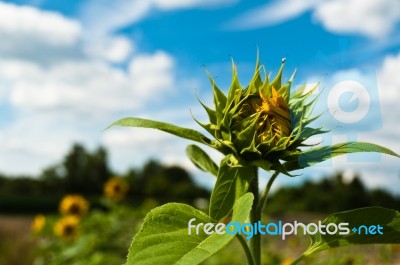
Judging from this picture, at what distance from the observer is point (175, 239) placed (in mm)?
698

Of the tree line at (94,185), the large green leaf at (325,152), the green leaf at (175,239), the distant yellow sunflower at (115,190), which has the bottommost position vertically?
the green leaf at (175,239)

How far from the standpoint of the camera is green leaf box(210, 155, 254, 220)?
0.79m

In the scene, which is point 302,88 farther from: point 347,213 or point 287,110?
point 347,213

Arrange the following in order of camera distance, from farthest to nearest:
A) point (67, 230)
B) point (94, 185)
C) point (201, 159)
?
1. point (94, 185)
2. point (67, 230)
3. point (201, 159)

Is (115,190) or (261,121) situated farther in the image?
(115,190)

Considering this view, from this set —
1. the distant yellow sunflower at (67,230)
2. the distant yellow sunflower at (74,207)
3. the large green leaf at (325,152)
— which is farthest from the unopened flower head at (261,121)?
the distant yellow sunflower at (74,207)

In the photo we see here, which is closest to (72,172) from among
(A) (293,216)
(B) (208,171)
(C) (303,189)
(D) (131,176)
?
(D) (131,176)

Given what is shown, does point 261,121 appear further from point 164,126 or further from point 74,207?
point 74,207

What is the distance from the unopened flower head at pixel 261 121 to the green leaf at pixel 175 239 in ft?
0.36

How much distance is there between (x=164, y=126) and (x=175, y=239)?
0.18 metres

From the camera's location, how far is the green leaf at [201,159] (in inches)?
36.4

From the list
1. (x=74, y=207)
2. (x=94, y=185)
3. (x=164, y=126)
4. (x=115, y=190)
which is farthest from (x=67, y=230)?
(x=94, y=185)

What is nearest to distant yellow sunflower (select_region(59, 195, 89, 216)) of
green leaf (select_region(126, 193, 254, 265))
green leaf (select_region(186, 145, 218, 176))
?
green leaf (select_region(186, 145, 218, 176))

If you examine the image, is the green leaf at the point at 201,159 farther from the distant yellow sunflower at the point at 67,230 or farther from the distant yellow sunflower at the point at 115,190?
the distant yellow sunflower at the point at 115,190
